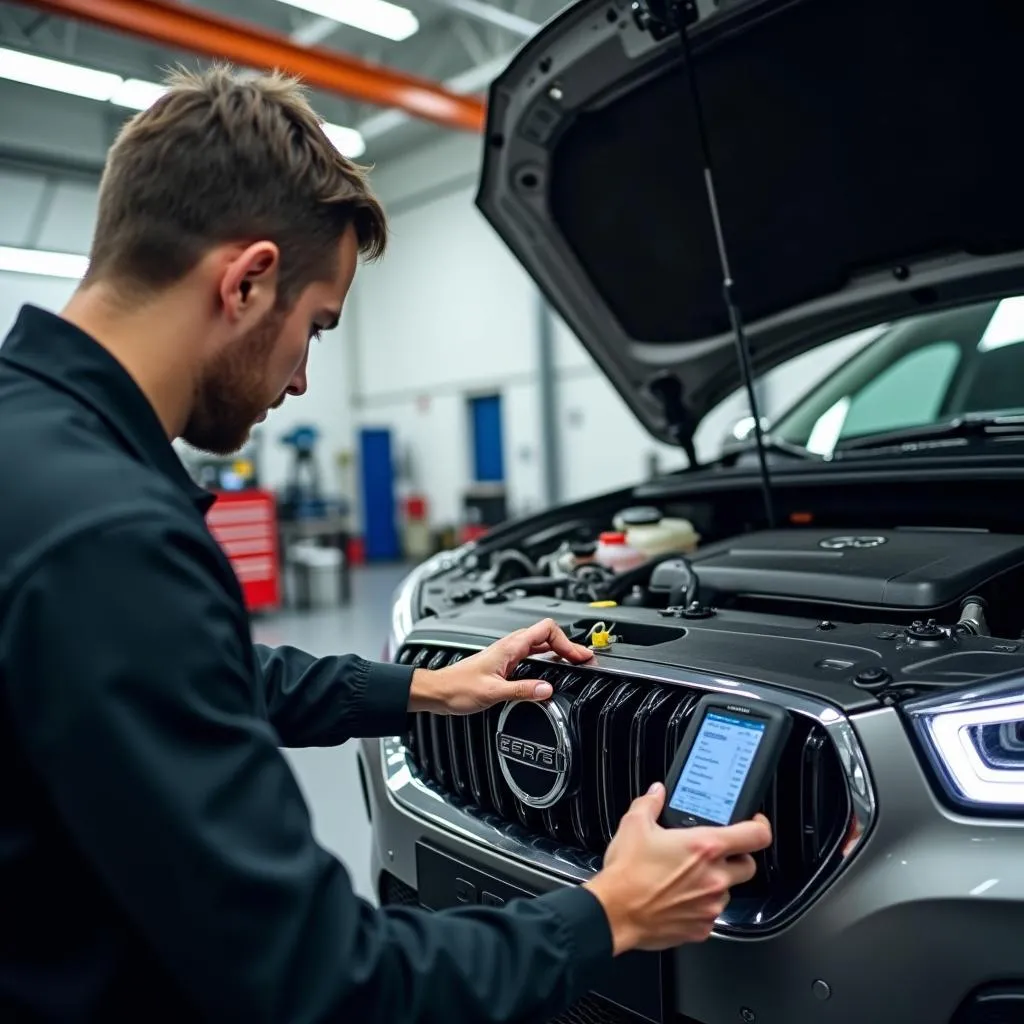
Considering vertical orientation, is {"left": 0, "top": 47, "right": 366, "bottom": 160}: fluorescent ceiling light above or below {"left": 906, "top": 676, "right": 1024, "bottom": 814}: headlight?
above

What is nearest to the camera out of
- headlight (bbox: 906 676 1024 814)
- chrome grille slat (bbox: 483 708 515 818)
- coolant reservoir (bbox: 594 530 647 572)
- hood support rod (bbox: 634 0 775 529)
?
headlight (bbox: 906 676 1024 814)

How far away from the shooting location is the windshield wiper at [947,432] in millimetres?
1951

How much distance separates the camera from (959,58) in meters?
1.60

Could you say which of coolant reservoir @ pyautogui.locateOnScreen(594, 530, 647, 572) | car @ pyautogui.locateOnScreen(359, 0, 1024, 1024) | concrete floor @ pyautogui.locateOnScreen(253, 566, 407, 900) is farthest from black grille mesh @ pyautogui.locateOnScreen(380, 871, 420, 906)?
coolant reservoir @ pyautogui.locateOnScreen(594, 530, 647, 572)

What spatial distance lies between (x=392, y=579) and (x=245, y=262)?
871 cm

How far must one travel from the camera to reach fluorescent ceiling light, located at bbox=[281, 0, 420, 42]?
619cm

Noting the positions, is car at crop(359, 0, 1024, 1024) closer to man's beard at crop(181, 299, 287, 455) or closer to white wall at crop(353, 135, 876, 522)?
man's beard at crop(181, 299, 287, 455)

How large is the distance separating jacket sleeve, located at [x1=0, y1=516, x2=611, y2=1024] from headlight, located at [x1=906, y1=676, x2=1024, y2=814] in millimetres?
555

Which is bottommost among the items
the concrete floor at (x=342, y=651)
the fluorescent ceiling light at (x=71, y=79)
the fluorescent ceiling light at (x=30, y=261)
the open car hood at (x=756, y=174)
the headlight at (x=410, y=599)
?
the concrete floor at (x=342, y=651)

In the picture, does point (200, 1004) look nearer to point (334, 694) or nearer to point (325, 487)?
point (334, 694)

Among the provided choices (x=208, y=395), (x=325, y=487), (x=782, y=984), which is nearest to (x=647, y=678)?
(x=782, y=984)

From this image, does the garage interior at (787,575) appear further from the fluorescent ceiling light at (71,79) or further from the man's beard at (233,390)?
the fluorescent ceiling light at (71,79)

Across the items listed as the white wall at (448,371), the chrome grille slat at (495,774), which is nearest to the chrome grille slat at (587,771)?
the chrome grille slat at (495,774)

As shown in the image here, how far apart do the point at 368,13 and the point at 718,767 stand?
6.50 m
